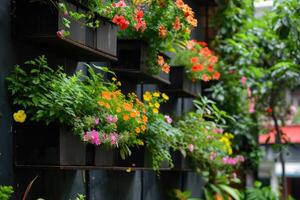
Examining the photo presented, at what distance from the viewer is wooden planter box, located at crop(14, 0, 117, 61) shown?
4219mm

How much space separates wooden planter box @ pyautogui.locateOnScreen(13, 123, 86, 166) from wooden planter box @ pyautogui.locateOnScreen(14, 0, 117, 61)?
61 cm

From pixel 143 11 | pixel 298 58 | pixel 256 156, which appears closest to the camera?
pixel 143 11

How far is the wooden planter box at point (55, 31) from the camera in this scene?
4219mm

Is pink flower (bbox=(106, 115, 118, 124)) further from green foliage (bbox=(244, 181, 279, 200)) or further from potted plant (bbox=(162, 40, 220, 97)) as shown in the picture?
green foliage (bbox=(244, 181, 279, 200))

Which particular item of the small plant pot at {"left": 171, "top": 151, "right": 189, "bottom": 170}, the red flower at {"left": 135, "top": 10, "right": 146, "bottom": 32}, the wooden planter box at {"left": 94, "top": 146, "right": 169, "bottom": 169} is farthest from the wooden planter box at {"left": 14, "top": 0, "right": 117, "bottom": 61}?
the small plant pot at {"left": 171, "top": 151, "right": 189, "bottom": 170}

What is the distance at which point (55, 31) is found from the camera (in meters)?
4.20

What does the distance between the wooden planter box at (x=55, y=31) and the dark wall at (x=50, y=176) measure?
96 mm

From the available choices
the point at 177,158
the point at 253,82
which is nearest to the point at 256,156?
the point at 253,82

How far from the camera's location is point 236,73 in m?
9.31

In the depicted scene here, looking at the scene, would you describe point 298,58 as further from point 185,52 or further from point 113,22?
point 113,22

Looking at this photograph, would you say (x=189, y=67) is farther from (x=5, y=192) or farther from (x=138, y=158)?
(x=5, y=192)

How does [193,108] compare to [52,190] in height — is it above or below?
above

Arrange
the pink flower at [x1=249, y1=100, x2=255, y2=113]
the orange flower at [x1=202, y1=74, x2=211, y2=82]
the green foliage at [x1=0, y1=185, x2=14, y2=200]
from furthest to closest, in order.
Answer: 1. the pink flower at [x1=249, y1=100, x2=255, y2=113]
2. the orange flower at [x1=202, y1=74, x2=211, y2=82]
3. the green foliage at [x1=0, y1=185, x2=14, y2=200]

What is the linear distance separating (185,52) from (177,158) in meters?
1.26
